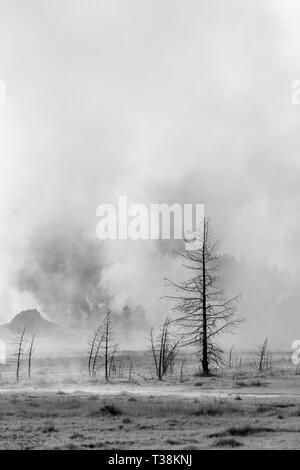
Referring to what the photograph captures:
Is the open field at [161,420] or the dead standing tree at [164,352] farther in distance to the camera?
the dead standing tree at [164,352]

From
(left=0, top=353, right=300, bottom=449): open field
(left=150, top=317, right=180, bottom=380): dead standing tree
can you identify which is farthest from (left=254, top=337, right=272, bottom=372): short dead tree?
(left=0, top=353, right=300, bottom=449): open field

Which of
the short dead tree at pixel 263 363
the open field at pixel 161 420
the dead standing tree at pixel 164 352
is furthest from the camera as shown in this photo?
the short dead tree at pixel 263 363

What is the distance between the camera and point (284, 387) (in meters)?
37.3

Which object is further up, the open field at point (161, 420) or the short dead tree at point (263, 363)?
the open field at point (161, 420)

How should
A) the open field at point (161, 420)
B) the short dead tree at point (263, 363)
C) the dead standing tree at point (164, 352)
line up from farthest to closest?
the short dead tree at point (263, 363)
the dead standing tree at point (164, 352)
the open field at point (161, 420)

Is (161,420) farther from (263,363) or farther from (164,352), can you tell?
(263,363)

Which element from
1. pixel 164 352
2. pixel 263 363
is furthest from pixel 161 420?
pixel 263 363

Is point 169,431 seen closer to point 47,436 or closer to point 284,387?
point 47,436

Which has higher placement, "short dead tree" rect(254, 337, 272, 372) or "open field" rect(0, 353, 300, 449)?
"open field" rect(0, 353, 300, 449)

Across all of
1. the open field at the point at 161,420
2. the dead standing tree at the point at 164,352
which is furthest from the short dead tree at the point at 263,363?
the open field at the point at 161,420

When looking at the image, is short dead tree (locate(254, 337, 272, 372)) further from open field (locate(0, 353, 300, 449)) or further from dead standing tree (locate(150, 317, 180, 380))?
open field (locate(0, 353, 300, 449))

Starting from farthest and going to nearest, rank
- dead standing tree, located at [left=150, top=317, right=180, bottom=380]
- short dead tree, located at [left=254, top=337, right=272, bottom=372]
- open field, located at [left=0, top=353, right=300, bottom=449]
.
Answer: short dead tree, located at [left=254, top=337, right=272, bottom=372]
dead standing tree, located at [left=150, top=317, right=180, bottom=380]
open field, located at [left=0, top=353, right=300, bottom=449]

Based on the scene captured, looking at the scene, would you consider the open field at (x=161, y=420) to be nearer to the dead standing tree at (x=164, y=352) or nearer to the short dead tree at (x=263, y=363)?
the dead standing tree at (x=164, y=352)
